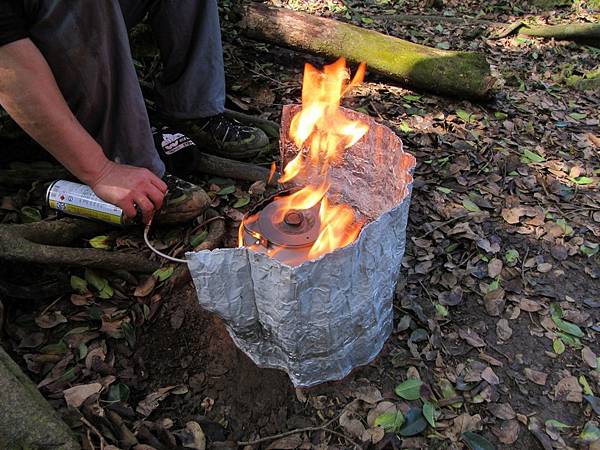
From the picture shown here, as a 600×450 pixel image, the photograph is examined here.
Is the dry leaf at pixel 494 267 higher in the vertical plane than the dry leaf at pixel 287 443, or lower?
higher

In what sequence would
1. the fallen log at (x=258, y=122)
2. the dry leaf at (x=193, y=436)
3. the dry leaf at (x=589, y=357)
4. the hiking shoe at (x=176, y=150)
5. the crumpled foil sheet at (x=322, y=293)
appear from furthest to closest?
the fallen log at (x=258, y=122) < the hiking shoe at (x=176, y=150) < the dry leaf at (x=589, y=357) < the dry leaf at (x=193, y=436) < the crumpled foil sheet at (x=322, y=293)

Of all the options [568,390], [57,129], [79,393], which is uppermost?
[57,129]

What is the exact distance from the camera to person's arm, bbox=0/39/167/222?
166cm

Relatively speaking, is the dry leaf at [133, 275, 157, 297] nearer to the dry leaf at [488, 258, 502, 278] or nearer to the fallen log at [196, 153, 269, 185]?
the fallen log at [196, 153, 269, 185]

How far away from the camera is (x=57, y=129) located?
1.79 meters

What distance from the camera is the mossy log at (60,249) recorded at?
2.07 meters

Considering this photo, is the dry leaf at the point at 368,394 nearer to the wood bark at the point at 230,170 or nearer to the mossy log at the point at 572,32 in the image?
the wood bark at the point at 230,170

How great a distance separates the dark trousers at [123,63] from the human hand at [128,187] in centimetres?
29

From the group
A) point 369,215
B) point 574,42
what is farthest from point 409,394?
point 574,42

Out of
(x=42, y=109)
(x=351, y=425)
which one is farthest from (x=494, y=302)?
(x=42, y=109)

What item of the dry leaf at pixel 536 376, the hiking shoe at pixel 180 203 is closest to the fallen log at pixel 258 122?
the hiking shoe at pixel 180 203

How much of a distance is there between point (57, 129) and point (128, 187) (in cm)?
34

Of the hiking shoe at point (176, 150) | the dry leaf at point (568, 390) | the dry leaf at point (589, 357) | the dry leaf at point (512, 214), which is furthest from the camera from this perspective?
the dry leaf at point (512, 214)

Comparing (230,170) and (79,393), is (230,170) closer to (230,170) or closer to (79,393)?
(230,170)
